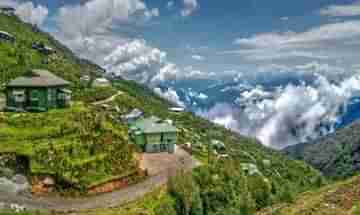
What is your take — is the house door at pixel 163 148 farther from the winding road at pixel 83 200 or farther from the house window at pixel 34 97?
the house window at pixel 34 97

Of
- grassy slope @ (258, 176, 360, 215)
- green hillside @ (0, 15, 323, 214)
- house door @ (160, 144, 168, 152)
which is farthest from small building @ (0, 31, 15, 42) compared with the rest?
grassy slope @ (258, 176, 360, 215)

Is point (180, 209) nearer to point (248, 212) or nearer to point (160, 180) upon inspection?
point (160, 180)

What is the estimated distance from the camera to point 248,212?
5369 centimetres

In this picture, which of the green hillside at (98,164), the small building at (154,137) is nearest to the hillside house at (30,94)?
the green hillside at (98,164)

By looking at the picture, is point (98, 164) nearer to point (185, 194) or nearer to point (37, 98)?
point (185, 194)

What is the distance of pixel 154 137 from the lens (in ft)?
232

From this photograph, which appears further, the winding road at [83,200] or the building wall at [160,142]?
the building wall at [160,142]

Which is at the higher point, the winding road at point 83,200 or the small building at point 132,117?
the small building at point 132,117

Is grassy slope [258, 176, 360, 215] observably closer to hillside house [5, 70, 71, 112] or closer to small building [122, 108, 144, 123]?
hillside house [5, 70, 71, 112]

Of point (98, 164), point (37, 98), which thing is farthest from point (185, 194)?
point (37, 98)

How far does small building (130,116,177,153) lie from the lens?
230 ft

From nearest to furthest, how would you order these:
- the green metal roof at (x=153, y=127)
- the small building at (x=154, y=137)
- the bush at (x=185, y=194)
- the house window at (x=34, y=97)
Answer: the bush at (x=185, y=194)
the house window at (x=34, y=97)
the small building at (x=154, y=137)
the green metal roof at (x=153, y=127)

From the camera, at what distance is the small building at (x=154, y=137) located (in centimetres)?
7019

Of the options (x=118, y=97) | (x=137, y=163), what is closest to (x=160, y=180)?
(x=137, y=163)
